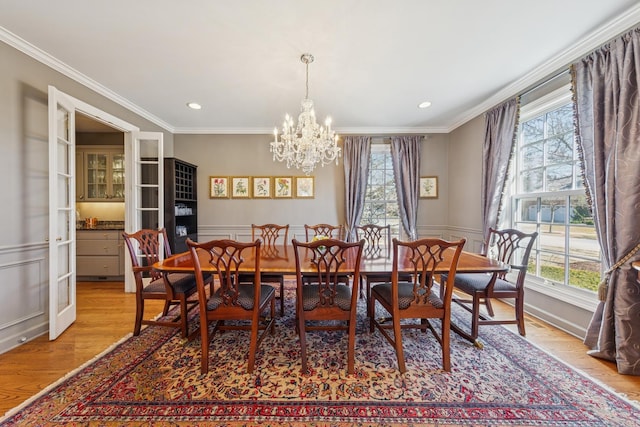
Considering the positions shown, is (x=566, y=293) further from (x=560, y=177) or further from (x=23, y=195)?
(x=23, y=195)

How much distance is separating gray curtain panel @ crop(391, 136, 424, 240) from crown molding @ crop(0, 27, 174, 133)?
401cm

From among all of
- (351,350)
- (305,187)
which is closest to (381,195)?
(305,187)

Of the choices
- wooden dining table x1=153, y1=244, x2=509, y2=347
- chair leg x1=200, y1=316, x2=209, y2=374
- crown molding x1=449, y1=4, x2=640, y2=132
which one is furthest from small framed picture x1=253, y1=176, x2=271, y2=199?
crown molding x1=449, y1=4, x2=640, y2=132

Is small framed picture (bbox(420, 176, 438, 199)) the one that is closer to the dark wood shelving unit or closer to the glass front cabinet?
the dark wood shelving unit

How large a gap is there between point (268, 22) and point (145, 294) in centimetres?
251

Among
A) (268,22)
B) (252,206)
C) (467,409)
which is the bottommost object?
(467,409)

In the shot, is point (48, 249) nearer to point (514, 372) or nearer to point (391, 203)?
point (514, 372)

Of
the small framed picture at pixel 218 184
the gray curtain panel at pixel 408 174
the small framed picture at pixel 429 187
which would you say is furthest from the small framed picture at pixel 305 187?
the small framed picture at pixel 429 187

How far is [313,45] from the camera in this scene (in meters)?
2.00

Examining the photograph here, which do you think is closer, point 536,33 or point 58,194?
point 536,33

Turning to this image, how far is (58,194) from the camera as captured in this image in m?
2.23

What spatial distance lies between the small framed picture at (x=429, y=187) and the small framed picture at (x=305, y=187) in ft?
6.50

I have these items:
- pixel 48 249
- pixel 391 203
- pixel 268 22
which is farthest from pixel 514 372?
pixel 48 249

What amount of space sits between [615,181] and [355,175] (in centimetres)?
285
